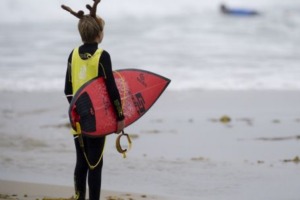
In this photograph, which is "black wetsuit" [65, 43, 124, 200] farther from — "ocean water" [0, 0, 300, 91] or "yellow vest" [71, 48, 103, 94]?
"ocean water" [0, 0, 300, 91]

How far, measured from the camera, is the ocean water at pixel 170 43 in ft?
41.0

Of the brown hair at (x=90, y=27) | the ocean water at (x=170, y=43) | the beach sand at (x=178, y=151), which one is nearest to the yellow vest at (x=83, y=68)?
the brown hair at (x=90, y=27)

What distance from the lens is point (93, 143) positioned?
4.60m

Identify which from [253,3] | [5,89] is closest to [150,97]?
[5,89]

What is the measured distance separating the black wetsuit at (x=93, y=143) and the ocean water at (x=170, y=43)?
6.88 m

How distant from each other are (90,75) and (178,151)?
301 centimetres

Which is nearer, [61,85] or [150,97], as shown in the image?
[150,97]

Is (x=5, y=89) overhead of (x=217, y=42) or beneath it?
beneath

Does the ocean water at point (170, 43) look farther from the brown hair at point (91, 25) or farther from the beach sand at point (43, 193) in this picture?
the brown hair at point (91, 25)

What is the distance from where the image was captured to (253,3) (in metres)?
33.4

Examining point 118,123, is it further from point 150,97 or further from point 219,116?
point 219,116

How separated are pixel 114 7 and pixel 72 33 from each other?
7.37m

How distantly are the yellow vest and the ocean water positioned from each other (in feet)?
23.1

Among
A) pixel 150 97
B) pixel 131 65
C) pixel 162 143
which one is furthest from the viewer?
pixel 131 65
